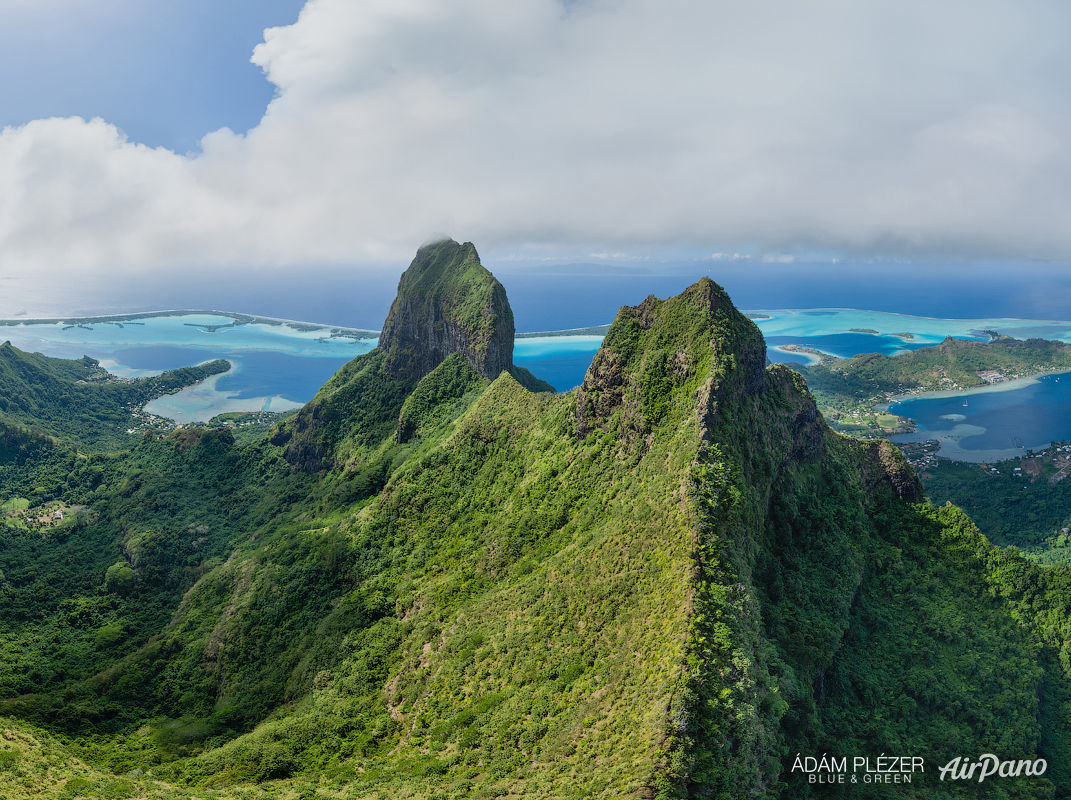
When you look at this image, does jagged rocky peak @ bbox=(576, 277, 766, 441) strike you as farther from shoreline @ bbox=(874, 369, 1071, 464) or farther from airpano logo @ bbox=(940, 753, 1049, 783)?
shoreline @ bbox=(874, 369, 1071, 464)

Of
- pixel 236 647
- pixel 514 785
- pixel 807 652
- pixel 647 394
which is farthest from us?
pixel 236 647

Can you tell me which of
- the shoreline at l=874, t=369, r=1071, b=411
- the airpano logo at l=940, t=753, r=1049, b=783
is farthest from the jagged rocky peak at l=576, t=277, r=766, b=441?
the shoreline at l=874, t=369, r=1071, b=411

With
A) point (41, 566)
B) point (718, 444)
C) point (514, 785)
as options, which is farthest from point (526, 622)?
point (41, 566)

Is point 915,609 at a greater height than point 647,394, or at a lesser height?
lesser

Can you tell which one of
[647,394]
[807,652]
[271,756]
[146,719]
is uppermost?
[647,394]

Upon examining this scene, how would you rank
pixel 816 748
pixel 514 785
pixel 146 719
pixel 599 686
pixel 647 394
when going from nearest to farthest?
pixel 514 785, pixel 599 686, pixel 816 748, pixel 647 394, pixel 146 719

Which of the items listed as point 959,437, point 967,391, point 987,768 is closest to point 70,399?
point 987,768

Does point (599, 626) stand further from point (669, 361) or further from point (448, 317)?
point (448, 317)

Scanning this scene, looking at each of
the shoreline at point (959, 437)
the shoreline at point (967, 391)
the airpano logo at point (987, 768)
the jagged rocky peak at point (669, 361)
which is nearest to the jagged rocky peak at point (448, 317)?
the jagged rocky peak at point (669, 361)

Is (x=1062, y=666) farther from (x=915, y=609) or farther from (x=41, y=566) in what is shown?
(x=41, y=566)
